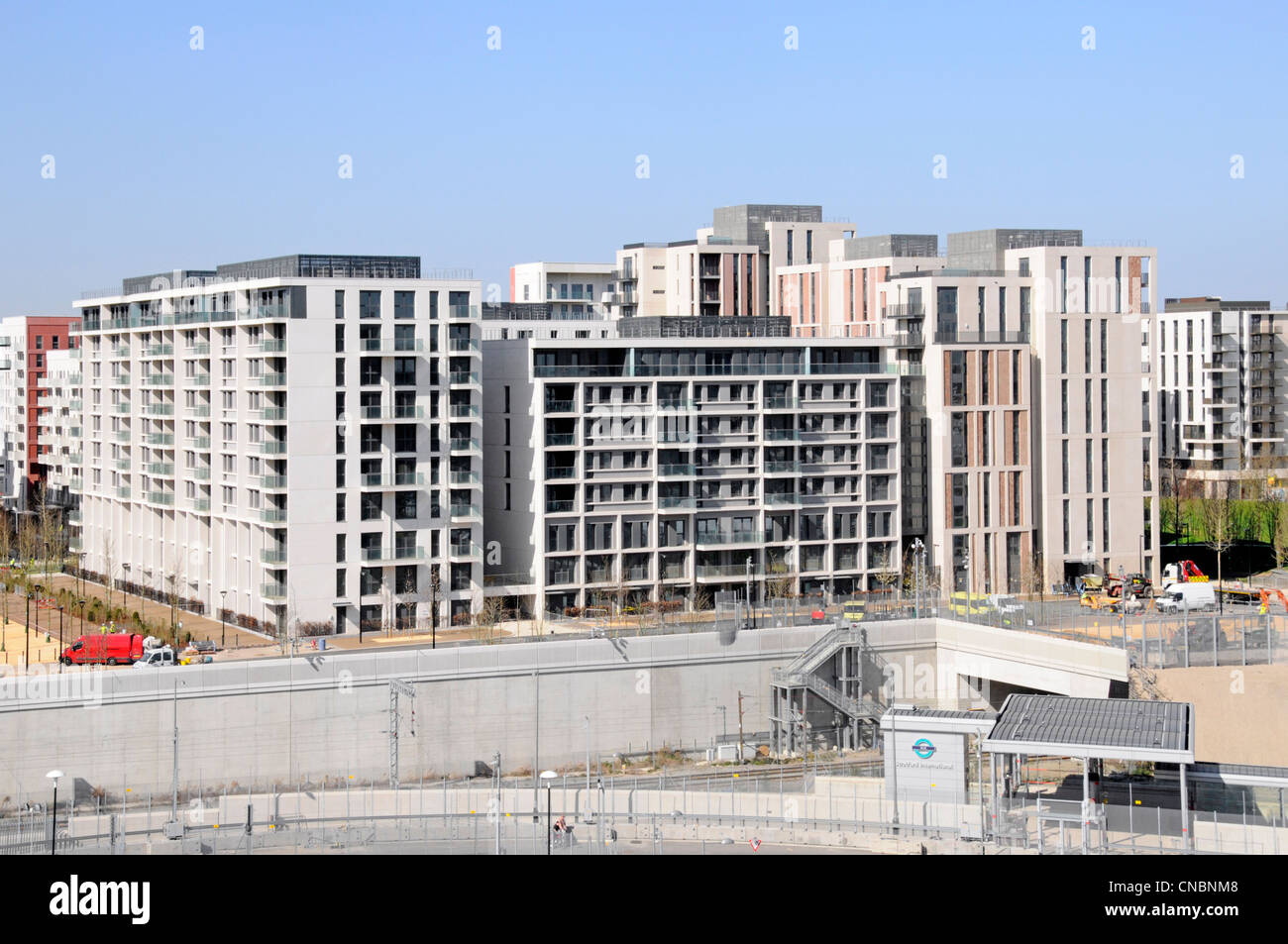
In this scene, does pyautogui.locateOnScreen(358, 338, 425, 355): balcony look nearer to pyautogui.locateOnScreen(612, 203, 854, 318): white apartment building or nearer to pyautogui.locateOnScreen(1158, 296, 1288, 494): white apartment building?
pyautogui.locateOnScreen(612, 203, 854, 318): white apartment building

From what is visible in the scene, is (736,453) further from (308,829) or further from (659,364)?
(308,829)

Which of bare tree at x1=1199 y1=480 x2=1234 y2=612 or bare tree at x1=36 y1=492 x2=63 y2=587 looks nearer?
bare tree at x1=36 y1=492 x2=63 y2=587

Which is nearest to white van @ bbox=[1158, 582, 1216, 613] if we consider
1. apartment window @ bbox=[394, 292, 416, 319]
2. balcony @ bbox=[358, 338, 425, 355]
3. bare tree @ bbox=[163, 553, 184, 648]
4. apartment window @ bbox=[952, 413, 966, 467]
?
apartment window @ bbox=[952, 413, 966, 467]

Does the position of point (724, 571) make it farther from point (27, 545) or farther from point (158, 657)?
point (27, 545)

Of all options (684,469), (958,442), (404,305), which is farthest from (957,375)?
(404,305)

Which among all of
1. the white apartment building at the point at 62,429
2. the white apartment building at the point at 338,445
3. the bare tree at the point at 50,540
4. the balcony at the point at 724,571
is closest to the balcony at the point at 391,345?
the white apartment building at the point at 338,445

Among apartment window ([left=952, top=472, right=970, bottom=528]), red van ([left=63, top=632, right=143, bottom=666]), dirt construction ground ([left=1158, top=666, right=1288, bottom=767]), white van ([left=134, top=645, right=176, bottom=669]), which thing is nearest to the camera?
dirt construction ground ([left=1158, top=666, right=1288, bottom=767])

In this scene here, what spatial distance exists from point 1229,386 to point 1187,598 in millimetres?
48451

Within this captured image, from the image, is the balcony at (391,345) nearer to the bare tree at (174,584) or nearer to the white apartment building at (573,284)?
the bare tree at (174,584)

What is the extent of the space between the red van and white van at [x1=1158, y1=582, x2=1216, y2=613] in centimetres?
3443

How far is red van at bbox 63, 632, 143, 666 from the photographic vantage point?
171ft

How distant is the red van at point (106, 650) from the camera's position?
52.0m

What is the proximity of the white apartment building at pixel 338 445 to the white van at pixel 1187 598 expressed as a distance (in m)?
24.6

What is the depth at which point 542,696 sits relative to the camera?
163 ft
